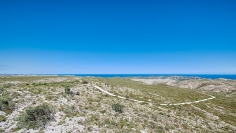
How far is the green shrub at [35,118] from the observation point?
1877 centimetres

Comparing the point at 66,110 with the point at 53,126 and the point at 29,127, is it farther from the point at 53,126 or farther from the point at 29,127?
the point at 29,127

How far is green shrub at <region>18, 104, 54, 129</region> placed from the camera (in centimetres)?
1877

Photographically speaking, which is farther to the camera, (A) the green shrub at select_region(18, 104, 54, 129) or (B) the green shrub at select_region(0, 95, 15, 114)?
(B) the green shrub at select_region(0, 95, 15, 114)

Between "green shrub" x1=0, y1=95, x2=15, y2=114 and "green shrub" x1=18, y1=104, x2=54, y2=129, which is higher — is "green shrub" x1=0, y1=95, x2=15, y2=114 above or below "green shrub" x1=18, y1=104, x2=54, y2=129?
above

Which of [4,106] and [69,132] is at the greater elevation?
[4,106]

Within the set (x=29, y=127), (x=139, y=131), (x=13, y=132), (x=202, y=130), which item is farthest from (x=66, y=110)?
(x=202, y=130)

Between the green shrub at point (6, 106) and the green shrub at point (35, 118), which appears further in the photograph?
the green shrub at point (6, 106)

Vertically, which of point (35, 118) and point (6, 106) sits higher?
point (6, 106)

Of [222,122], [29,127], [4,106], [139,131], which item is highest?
[4,106]

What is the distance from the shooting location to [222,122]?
35969 mm

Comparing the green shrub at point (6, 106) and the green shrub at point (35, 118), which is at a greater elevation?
the green shrub at point (6, 106)

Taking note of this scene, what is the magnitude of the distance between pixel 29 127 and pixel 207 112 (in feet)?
149

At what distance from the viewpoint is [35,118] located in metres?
20.1

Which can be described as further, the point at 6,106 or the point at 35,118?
the point at 6,106
